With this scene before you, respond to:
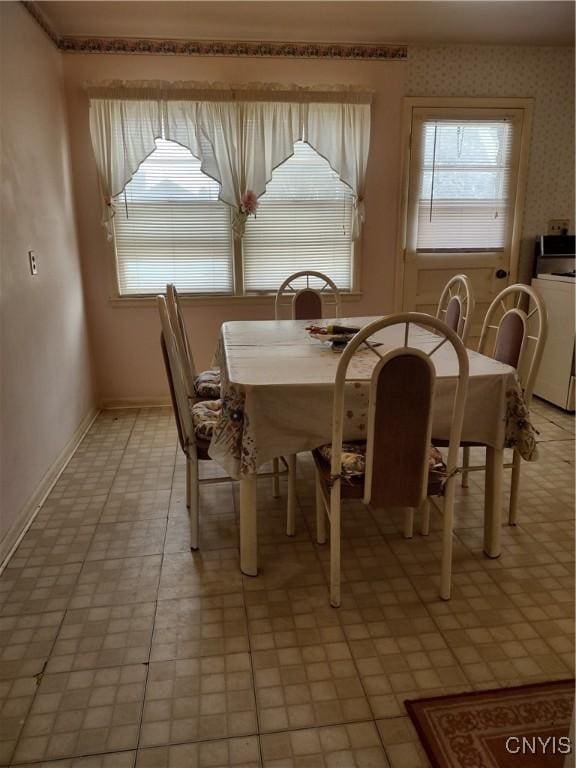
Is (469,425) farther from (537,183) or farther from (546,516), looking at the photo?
(537,183)

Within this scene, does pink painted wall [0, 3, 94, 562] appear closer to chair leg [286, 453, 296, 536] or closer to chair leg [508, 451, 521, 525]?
chair leg [286, 453, 296, 536]

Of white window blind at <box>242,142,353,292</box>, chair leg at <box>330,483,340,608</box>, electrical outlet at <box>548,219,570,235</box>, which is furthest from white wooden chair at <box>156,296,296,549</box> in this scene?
electrical outlet at <box>548,219,570,235</box>

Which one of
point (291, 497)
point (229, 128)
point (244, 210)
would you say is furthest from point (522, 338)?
point (229, 128)

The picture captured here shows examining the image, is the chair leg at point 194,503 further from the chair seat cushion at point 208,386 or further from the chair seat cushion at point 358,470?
the chair seat cushion at point 358,470

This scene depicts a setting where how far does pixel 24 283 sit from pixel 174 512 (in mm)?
1323

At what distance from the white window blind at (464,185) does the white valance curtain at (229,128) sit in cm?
56

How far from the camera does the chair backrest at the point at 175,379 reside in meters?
1.89

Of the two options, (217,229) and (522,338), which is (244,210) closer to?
(217,229)

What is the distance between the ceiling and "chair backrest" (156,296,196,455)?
214cm

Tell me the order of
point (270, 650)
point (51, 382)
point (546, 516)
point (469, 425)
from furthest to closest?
point (51, 382) → point (546, 516) → point (469, 425) → point (270, 650)

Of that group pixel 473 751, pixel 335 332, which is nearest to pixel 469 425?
pixel 335 332

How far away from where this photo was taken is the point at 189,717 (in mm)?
1388

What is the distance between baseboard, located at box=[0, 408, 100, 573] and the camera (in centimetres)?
210

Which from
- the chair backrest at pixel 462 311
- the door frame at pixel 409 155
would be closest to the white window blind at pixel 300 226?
the door frame at pixel 409 155
